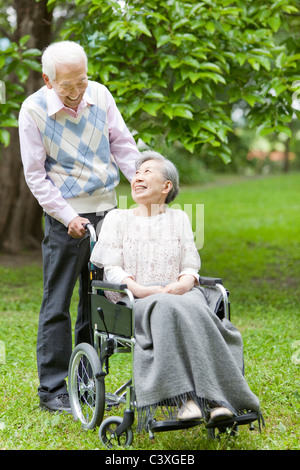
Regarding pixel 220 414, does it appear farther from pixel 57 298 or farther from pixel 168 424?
pixel 57 298

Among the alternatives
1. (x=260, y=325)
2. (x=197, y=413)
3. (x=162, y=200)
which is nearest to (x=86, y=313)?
(x=162, y=200)

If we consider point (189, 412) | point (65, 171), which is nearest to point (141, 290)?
point (189, 412)

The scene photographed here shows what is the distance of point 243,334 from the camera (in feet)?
17.4

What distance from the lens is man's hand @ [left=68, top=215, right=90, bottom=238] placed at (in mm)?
3312

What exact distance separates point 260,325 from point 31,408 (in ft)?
8.26

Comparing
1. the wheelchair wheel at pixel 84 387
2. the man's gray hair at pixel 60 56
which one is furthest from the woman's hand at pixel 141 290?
the man's gray hair at pixel 60 56

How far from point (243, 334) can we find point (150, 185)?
7.92 feet

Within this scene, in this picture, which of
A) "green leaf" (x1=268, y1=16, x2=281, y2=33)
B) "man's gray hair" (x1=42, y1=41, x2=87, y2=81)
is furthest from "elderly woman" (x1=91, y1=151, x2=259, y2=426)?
"green leaf" (x1=268, y1=16, x2=281, y2=33)

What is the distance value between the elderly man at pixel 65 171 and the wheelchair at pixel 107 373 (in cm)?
17

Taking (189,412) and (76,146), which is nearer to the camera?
(189,412)

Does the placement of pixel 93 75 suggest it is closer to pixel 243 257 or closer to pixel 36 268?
pixel 36 268

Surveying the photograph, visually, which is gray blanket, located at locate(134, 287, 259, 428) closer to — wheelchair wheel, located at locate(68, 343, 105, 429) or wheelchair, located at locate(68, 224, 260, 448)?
wheelchair, located at locate(68, 224, 260, 448)

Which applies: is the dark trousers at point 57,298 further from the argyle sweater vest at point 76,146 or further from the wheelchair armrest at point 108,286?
the wheelchair armrest at point 108,286

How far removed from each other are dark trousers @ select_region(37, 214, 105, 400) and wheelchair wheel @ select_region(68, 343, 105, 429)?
0.15 m
